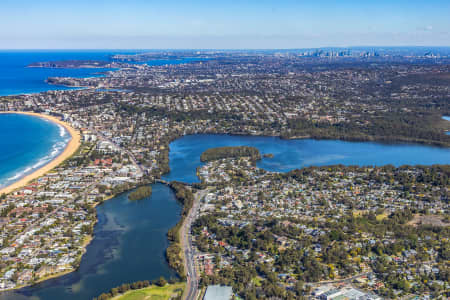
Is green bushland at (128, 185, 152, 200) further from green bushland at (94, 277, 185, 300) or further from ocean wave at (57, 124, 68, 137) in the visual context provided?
ocean wave at (57, 124, 68, 137)

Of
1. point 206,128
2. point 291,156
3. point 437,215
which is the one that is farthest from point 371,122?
point 437,215

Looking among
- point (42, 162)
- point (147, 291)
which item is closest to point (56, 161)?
point (42, 162)

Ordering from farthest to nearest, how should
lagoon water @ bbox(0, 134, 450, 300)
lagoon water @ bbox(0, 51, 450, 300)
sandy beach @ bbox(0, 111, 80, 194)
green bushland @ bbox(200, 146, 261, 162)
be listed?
green bushland @ bbox(200, 146, 261, 162)
sandy beach @ bbox(0, 111, 80, 194)
lagoon water @ bbox(0, 51, 450, 300)
lagoon water @ bbox(0, 134, 450, 300)

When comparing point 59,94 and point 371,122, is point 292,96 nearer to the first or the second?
point 371,122

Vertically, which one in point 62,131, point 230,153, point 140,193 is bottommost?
point 140,193

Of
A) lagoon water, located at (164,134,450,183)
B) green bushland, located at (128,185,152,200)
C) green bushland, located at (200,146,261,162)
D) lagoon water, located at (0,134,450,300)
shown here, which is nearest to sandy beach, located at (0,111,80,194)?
lagoon water, located at (0,134,450,300)

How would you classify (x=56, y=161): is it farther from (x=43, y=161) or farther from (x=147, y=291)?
(x=147, y=291)

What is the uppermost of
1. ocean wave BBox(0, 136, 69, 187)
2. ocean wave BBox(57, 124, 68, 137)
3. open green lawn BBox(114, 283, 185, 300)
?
ocean wave BBox(57, 124, 68, 137)
